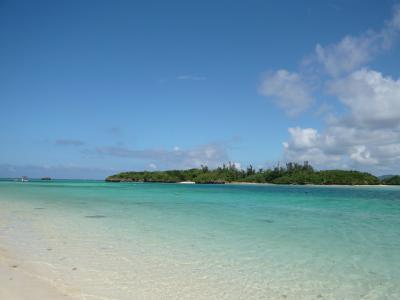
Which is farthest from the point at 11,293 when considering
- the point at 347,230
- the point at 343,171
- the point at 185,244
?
the point at 343,171

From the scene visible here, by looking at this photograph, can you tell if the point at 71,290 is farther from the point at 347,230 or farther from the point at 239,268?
the point at 347,230

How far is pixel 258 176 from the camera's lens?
158m

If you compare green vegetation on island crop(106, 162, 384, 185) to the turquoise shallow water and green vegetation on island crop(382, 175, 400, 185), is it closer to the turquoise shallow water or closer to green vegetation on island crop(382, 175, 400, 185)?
green vegetation on island crop(382, 175, 400, 185)

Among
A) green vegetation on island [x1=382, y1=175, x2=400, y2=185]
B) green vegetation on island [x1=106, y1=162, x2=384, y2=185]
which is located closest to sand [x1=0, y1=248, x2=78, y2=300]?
green vegetation on island [x1=106, y1=162, x2=384, y2=185]

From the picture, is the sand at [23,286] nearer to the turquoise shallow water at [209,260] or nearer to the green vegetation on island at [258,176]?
the turquoise shallow water at [209,260]

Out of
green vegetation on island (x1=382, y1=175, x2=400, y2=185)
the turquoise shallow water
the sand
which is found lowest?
the turquoise shallow water

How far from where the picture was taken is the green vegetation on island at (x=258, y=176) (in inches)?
Result: 5522

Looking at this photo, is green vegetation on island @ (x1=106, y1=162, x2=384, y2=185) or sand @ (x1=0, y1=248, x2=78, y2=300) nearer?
sand @ (x1=0, y1=248, x2=78, y2=300)

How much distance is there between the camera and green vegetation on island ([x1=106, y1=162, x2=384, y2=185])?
140250mm

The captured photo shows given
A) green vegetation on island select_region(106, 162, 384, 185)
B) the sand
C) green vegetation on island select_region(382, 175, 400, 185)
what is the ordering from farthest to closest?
green vegetation on island select_region(382, 175, 400, 185) → green vegetation on island select_region(106, 162, 384, 185) → the sand

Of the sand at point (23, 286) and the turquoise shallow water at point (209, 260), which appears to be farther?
the turquoise shallow water at point (209, 260)

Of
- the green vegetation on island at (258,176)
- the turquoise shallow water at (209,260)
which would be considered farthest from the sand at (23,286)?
the green vegetation on island at (258,176)

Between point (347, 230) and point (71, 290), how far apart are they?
12208 millimetres

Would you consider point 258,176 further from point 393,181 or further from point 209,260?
point 209,260
